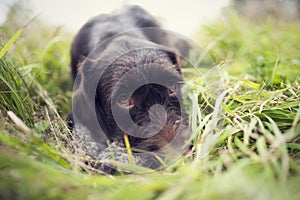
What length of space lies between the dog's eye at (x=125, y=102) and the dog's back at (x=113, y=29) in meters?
1.10

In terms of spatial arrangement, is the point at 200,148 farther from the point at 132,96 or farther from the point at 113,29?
the point at 113,29

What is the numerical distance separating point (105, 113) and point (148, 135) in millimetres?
522

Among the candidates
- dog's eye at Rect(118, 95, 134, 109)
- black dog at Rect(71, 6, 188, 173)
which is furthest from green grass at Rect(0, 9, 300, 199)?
dog's eye at Rect(118, 95, 134, 109)

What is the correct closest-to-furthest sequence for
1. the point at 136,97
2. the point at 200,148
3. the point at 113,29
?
1. the point at 200,148
2. the point at 136,97
3. the point at 113,29

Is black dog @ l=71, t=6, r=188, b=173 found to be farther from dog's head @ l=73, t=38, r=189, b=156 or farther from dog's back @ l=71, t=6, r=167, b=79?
dog's back @ l=71, t=6, r=167, b=79

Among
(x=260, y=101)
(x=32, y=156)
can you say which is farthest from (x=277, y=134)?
(x=32, y=156)

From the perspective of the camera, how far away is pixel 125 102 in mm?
2404

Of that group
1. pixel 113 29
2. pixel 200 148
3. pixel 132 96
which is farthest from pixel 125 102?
pixel 113 29

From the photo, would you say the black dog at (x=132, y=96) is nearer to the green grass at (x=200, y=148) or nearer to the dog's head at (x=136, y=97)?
the dog's head at (x=136, y=97)

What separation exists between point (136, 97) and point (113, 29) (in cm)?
153

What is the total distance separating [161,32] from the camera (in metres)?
4.02

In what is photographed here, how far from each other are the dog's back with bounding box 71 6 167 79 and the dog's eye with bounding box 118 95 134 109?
1.10 metres

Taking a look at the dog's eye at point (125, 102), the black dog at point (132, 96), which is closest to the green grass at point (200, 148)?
the black dog at point (132, 96)

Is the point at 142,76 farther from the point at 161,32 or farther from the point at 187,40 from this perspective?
the point at 187,40
